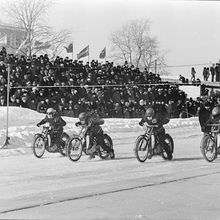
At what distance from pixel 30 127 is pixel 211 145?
846cm

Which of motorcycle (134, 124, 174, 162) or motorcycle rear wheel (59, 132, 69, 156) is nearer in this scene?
motorcycle (134, 124, 174, 162)

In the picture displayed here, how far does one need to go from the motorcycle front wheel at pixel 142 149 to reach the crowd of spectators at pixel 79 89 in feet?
22.4

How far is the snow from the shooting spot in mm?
17688

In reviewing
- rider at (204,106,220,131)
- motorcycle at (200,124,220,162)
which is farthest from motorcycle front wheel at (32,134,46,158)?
rider at (204,106,220,131)

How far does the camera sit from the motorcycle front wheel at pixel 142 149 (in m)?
13.9

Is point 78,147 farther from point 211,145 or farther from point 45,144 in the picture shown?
point 211,145

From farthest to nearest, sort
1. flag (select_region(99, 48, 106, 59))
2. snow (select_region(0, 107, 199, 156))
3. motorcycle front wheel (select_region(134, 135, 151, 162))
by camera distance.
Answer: flag (select_region(99, 48, 106, 59)) < snow (select_region(0, 107, 199, 156)) < motorcycle front wheel (select_region(134, 135, 151, 162))

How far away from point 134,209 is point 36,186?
2774 millimetres

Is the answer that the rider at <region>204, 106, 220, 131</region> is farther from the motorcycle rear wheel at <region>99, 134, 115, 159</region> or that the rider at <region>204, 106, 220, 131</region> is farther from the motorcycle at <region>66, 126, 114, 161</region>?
the motorcycle at <region>66, 126, 114, 161</region>

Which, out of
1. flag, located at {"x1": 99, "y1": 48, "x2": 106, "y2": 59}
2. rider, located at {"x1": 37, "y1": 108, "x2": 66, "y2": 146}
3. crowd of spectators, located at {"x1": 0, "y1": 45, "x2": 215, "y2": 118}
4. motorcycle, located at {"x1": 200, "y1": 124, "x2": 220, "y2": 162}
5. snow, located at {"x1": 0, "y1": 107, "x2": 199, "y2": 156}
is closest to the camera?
motorcycle, located at {"x1": 200, "y1": 124, "x2": 220, "y2": 162}

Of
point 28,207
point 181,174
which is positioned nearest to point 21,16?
point 181,174

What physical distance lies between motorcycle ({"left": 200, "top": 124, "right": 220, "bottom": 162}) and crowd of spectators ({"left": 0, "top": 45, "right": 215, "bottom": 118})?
23.0 feet

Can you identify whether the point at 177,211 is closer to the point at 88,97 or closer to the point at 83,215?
the point at 83,215

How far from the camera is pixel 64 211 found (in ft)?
25.5
